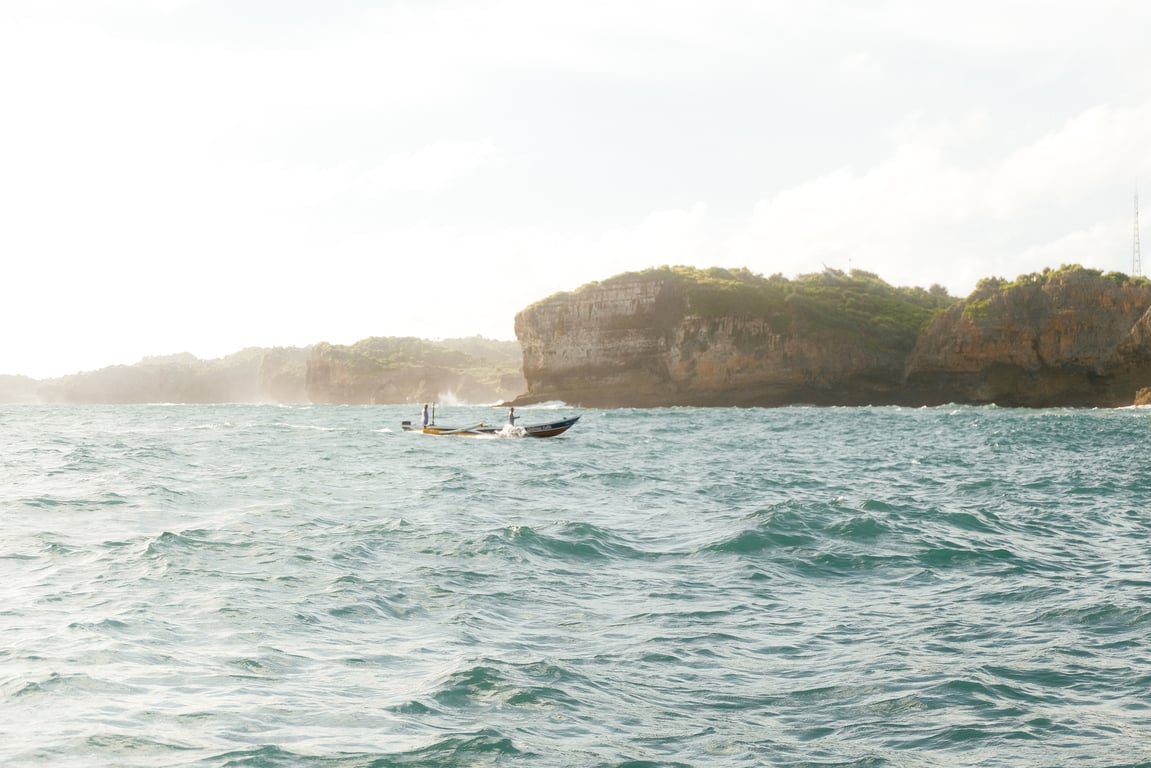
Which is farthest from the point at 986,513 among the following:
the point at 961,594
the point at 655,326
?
the point at 655,326

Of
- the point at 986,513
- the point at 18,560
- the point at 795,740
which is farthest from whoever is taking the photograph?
the point at 986,513

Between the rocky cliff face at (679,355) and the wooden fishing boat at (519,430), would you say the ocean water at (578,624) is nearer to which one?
the wooden fishing boat at (519,430)

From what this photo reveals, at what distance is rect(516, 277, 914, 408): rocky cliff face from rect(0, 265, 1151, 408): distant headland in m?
0.11

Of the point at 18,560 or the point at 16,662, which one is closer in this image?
the point at 16,662

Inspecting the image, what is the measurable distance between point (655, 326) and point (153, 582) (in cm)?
8604

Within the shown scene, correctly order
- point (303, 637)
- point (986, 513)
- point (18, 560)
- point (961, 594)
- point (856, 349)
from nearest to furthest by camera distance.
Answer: point (303, 637) → point (961, 594) → point (18, 560) → point (986, 513) → point (856, 349)

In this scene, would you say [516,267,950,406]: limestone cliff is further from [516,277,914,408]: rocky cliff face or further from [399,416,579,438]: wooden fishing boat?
[399,416,579,438]: wooden fishing boat

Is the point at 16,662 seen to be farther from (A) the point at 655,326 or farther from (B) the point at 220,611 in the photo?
(A) the point at 655,326

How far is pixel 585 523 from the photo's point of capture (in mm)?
18953

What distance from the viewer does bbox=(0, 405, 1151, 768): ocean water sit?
26.5ft

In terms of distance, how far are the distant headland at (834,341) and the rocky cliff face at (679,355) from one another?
0.11m

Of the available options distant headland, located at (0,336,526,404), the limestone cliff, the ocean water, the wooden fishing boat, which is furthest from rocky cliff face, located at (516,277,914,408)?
the ocean water

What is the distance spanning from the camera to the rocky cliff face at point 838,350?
77312 millimetres

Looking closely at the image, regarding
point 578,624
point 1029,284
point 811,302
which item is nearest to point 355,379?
point 811,302
